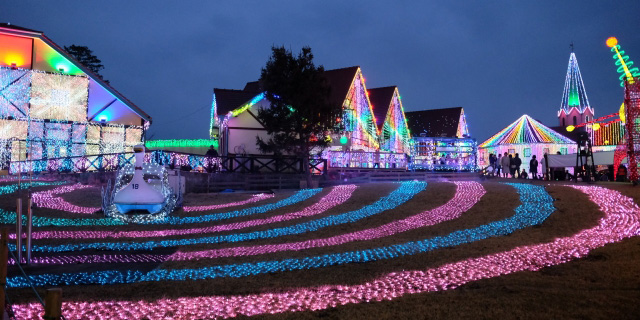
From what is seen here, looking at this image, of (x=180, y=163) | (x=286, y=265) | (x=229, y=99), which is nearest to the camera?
(x=286, y=265)

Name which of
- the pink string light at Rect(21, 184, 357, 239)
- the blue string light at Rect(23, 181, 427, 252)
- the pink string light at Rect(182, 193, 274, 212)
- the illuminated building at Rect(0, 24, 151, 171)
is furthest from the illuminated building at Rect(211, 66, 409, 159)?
the blue string light at Rect(23, 181, 427, 252)

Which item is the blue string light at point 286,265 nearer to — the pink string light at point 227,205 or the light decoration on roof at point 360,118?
the pink string light at point 227,205

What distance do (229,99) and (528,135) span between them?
80.7 ft

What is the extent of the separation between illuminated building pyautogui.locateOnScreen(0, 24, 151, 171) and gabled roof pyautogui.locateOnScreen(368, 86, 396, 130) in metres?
19.5

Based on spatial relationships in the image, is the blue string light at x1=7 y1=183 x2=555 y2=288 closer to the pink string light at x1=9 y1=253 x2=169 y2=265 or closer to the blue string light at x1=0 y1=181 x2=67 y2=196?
the pink string light at x1=9 y1=253 x2=169 y2=265

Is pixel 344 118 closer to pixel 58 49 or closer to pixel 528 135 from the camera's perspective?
pixel 528 135

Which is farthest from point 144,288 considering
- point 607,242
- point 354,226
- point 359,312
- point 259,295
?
point 607,242

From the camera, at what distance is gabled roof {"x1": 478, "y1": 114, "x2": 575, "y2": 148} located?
36.6m

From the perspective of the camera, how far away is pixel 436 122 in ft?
158

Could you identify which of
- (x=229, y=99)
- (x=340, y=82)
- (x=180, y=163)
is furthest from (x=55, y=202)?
(x=340, y=82)

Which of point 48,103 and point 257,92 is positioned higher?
point 257,92

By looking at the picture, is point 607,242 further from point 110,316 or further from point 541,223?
point 110,316

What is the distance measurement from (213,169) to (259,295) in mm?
19771

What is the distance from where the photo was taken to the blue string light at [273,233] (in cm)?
1042
